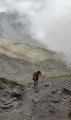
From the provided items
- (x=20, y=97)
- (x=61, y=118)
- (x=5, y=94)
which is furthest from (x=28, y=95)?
(x=61, y=118)

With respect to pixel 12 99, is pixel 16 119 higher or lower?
lower

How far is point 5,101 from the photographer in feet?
76.5

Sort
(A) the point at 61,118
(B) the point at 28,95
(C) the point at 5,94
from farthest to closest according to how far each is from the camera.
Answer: (B) the point at 28,95 → (C) the point at 5,94 → (A) the point at 61,118

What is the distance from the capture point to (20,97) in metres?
26.3

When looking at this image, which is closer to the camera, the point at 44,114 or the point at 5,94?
the point at 44,114

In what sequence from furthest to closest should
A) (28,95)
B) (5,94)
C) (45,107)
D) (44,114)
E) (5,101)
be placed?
(28,95), (5,94), (5,101), (45,107), (44,114)

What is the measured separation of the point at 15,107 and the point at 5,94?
441cm

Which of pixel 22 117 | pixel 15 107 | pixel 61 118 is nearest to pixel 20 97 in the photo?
pixel 15 107

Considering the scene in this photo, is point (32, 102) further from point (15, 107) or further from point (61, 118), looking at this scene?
point (61, 118)

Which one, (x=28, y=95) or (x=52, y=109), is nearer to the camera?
(x=52, y=109)

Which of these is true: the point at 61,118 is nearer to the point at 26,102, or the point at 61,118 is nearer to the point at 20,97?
the point at 26,102

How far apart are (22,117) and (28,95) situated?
393 inches

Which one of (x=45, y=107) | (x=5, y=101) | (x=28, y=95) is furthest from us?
(x=28, y=95)

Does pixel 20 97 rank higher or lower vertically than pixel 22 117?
higher
